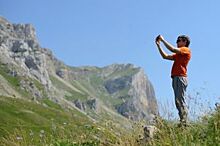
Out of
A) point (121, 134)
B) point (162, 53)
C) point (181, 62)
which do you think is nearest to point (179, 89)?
point (181, 62)

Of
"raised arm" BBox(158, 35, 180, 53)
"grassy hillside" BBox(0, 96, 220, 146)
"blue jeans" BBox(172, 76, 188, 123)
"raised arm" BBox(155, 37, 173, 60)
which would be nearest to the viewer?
"grassy hillside" BBox(0, 96, 220, 146)

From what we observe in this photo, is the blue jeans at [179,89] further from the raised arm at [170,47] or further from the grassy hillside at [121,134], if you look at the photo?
the grassy hillside at [121,134]

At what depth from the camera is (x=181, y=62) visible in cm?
1102

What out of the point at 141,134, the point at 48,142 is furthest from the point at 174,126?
the point at 48,142

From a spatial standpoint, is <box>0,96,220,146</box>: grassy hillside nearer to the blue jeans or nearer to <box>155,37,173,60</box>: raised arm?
the blue jeans

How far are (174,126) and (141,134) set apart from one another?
0.69m

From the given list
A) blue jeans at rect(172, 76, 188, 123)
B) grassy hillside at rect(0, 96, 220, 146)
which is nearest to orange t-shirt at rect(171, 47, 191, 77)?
blue jeans at rect(172, 76, 188, 123)

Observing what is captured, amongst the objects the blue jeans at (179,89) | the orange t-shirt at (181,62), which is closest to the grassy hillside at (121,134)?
the blue jeans at (179,89)

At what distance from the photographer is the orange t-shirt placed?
432 inches

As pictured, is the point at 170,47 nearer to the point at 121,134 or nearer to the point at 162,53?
the point at 162,53

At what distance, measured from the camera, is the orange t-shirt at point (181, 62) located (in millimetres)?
10977

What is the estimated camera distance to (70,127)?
10.9 metres

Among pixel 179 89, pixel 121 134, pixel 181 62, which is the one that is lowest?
pixel 121 134

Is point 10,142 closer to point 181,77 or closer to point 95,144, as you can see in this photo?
point 95,144
